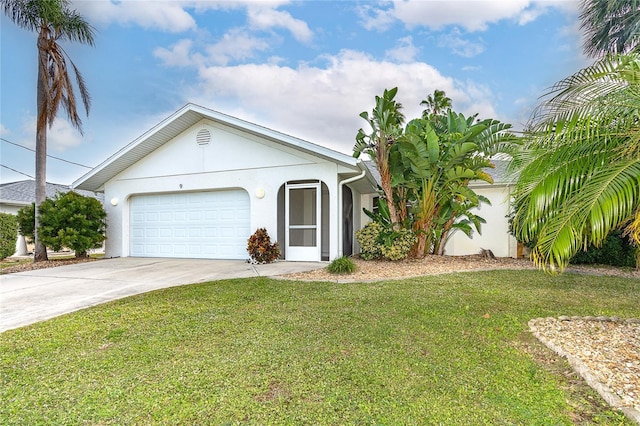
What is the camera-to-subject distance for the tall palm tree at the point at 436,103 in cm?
1185

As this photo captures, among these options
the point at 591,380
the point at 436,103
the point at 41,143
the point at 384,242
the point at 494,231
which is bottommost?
the point at 591,380

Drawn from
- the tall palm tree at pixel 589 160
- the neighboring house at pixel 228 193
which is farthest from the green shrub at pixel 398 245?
the tall palm tree at pixel 589 160

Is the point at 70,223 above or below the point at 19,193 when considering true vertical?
below

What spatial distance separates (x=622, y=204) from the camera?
3.08m

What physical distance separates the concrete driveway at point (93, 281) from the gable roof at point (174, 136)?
3.31m

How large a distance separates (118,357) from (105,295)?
3477 millimetres

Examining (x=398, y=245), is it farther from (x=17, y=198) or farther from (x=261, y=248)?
(x=17, y=198)

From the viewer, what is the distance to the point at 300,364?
3.38 m

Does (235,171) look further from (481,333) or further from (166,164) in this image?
(481,333)

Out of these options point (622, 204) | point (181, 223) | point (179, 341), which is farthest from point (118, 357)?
point (181, 223)

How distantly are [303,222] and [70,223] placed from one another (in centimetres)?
825

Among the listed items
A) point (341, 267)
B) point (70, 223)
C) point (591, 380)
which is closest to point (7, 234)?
point (70, 223)

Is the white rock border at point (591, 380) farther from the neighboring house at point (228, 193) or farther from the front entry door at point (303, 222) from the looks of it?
the front entry door at point (303, 222)

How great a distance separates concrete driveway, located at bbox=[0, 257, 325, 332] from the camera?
5.65m
